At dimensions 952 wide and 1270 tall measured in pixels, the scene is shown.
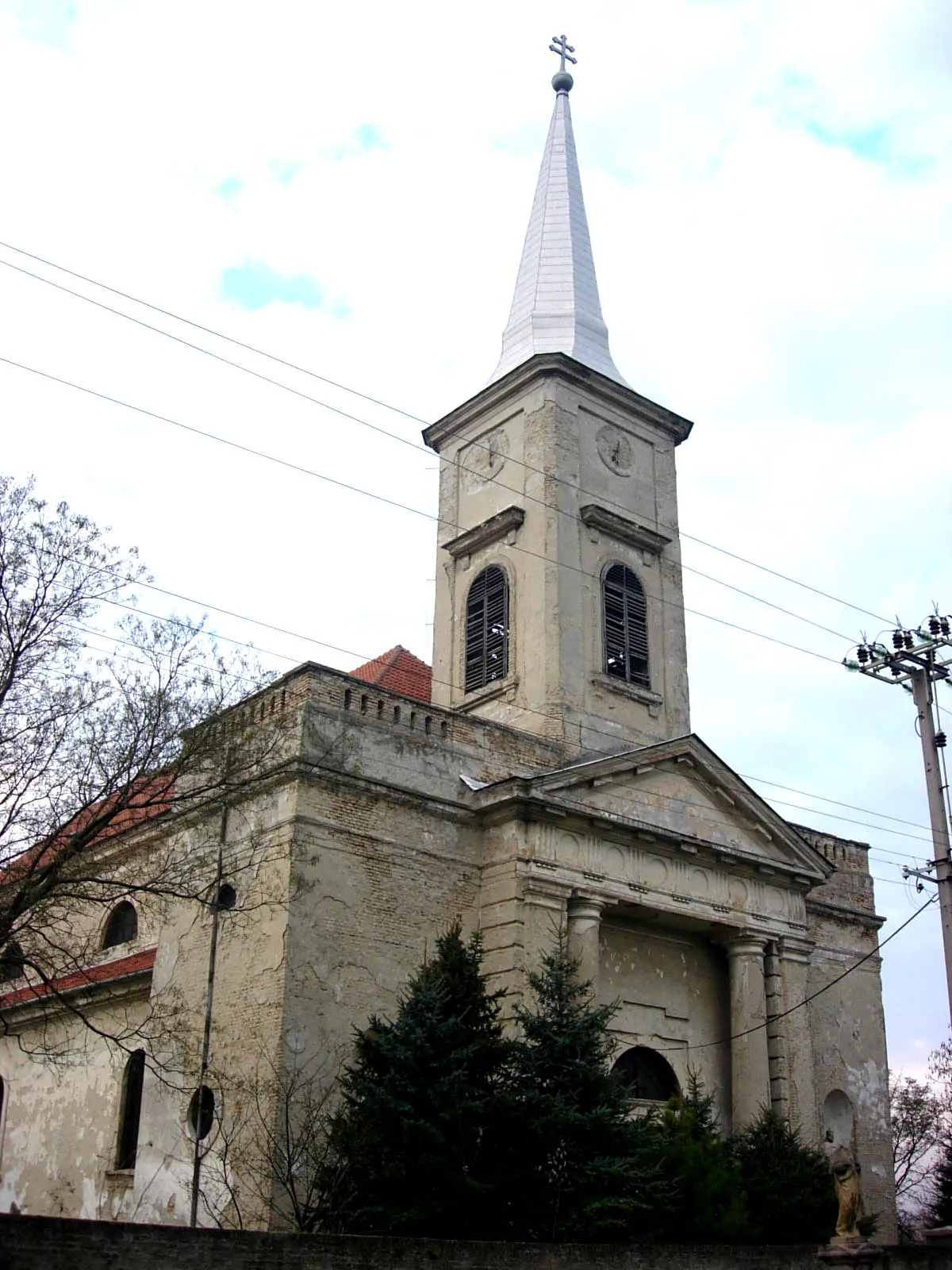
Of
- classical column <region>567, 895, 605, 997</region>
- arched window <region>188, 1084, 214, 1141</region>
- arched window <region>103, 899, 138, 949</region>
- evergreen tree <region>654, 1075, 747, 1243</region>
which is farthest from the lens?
arched window <region>103, 899, 138, 949</region>

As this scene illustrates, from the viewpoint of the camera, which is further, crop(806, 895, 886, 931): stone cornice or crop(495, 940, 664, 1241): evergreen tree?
crop(806, 895, 886, 931): stone cornice

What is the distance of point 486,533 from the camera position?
2884 centimetres

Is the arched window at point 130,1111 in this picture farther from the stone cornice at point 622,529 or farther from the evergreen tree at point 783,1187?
the stone cornice at point 622,529

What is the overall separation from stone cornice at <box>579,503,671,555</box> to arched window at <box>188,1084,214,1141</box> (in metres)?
13.5

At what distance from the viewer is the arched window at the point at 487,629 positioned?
91.1ft

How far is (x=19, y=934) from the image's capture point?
1725 cm

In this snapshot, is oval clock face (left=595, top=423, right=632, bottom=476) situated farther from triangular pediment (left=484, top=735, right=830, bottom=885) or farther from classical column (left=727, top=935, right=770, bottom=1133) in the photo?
classical column (left=727, top=935, right=770, bottom=1133)

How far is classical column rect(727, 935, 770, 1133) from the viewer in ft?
80.2

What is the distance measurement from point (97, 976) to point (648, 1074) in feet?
33.5

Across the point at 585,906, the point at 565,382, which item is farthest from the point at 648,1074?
the point at 565,382

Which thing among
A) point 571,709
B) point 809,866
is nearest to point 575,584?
point 571,709

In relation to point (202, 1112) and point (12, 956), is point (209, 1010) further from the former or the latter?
point (12, 956)

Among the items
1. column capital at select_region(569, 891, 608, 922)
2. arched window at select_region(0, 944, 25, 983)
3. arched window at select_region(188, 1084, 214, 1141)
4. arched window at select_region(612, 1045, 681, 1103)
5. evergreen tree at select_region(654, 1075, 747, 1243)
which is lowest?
evergreen tree at select_region(654, 1075, 747, 1243)

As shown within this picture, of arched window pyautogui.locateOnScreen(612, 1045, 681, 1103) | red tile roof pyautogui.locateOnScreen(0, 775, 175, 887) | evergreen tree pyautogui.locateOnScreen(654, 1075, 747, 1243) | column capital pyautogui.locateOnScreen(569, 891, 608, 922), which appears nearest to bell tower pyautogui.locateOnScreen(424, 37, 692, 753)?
column capital pyautogui.locateOnScreen(569, 891, 608, 922)
